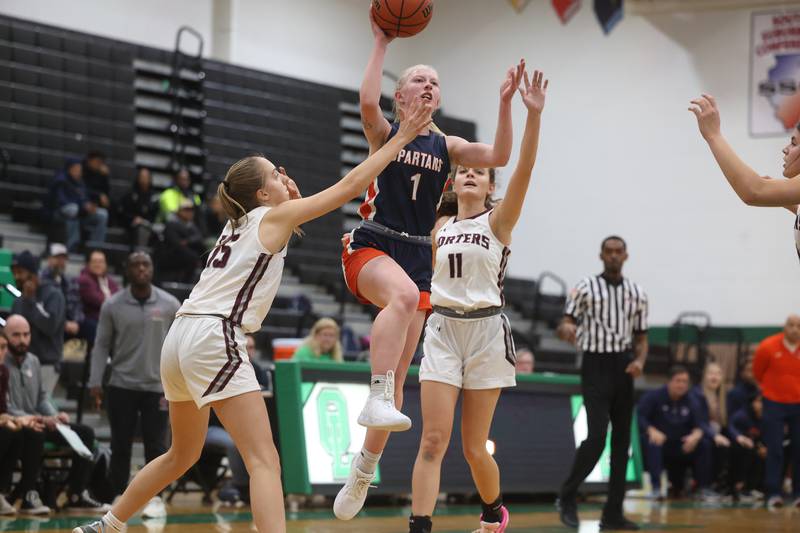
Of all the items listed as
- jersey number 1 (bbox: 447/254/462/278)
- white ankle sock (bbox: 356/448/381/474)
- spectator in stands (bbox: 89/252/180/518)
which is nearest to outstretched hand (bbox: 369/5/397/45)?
jersey number 1 (bbox: 447/254/462/278)

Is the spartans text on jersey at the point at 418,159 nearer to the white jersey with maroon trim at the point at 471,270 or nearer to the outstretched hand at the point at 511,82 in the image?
the outstretched hand at the point at 511,82

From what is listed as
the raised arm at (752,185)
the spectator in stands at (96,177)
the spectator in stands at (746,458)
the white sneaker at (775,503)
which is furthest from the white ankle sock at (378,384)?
the spectator in stands at (96,177)

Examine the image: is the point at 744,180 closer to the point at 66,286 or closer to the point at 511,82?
the point at 511,82

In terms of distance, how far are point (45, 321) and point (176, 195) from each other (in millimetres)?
5870

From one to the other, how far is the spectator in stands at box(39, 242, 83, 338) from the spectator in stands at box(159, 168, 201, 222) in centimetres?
319

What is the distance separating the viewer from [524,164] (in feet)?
18.5

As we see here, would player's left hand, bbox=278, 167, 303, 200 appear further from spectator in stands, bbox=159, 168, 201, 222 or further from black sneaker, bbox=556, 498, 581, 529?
spectator in stands, bbox=159, 168, 201, 222

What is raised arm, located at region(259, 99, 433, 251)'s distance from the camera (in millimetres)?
4809

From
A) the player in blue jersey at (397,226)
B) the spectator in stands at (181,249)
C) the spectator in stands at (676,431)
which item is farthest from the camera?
the spectator in stands at (181,249)

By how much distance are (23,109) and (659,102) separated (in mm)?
10780

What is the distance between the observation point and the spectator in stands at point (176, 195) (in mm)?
15898

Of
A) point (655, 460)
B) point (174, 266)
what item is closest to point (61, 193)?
point (174, 266)

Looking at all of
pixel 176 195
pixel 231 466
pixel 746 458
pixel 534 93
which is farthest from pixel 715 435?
pixel 534 93

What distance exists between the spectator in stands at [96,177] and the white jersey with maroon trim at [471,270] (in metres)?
9.98
